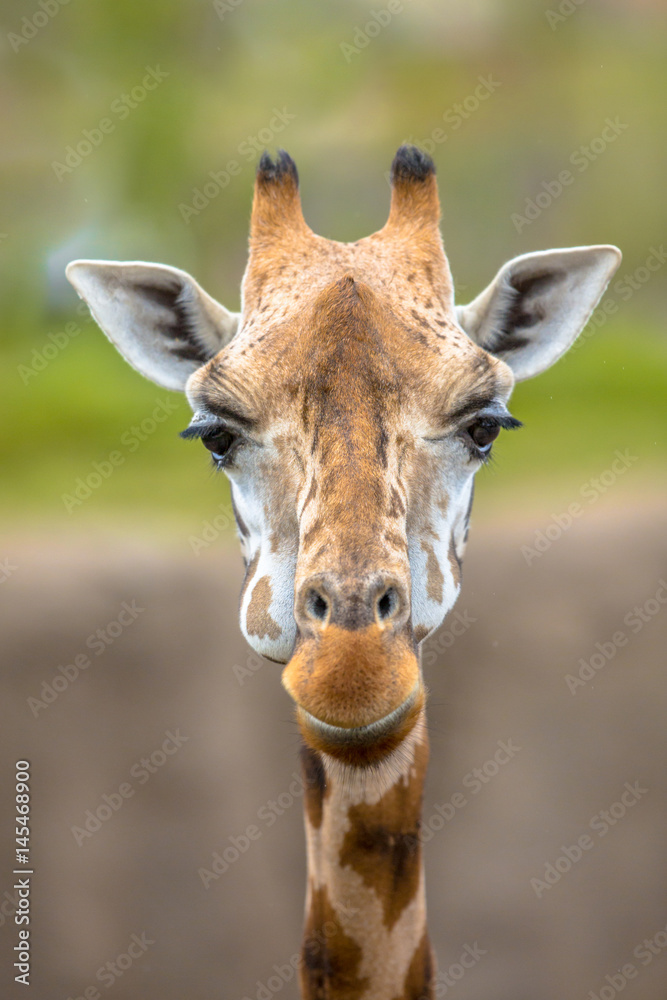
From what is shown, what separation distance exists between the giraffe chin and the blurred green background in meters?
8.19

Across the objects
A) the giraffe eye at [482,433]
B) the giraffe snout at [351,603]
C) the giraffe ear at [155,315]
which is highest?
the giraffe eye at [482,433]

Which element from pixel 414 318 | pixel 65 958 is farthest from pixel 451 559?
pixel 65 958

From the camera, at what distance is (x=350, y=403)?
2666 mm

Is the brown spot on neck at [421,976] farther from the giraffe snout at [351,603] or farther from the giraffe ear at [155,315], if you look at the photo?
the giraffe ear at [155,315]

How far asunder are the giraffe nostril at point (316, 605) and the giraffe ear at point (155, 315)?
Answer: 5.68ft

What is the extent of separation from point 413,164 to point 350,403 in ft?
4.85

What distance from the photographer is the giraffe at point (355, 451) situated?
7.76 feet

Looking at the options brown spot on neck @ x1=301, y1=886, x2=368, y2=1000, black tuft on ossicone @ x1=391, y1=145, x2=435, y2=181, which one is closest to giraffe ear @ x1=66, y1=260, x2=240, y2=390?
black tuft on ossicone @ x1=391, y1=145, x2=435, y2=181

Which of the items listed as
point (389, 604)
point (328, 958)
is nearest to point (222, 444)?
point (389, 604)

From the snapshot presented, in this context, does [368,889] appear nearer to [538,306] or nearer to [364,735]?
[364,735]

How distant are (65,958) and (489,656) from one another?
133 inches

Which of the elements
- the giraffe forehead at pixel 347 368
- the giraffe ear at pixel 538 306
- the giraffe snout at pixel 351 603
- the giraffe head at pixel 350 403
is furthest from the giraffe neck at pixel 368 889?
the giraffe ear at pixel 538 306

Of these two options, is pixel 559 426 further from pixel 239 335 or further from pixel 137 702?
pixel 239 335

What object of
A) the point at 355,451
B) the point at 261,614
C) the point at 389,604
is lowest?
the point at 261,614
